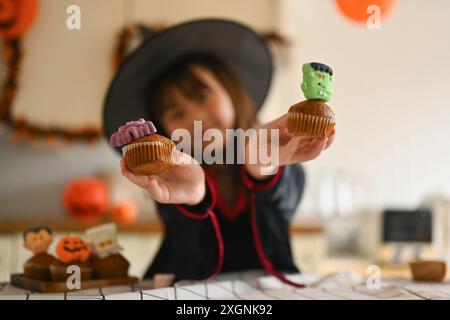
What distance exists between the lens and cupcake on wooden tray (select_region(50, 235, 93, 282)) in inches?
28.7

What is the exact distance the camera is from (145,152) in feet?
1.91

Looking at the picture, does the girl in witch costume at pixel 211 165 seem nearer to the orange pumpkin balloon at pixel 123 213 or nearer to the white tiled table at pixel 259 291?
the white tiled table at pixel 259 291

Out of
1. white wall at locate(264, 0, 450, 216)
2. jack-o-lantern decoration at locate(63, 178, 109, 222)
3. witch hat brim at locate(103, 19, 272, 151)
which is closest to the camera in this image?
witch hat brim at locate(103, 19, 272, 151)

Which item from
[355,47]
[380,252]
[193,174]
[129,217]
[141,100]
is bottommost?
[380,252]

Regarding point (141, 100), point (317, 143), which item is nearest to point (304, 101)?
point (317, 143)

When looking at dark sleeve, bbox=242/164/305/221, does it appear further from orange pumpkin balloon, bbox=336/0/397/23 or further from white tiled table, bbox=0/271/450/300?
orange pumpkin balloon, bbox=336/0/397/23

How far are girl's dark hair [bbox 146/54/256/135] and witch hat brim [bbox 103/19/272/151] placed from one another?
11 millimetres

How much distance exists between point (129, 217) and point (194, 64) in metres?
1.33

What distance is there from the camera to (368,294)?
670 millimetres

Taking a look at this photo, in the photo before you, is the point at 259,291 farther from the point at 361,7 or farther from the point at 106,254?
the point at 361,7

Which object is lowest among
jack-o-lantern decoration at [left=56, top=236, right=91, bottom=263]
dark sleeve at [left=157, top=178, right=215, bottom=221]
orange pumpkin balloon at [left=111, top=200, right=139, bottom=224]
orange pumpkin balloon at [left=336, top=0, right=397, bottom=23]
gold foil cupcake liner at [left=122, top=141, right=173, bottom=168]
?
orange pumpkin balloon at [left=111, top=200, right=139, bottom=224]

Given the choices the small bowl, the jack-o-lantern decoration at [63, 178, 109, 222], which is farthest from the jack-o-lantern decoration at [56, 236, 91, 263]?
the jack-o-lantern decoration at [63, 178, 109, 222]

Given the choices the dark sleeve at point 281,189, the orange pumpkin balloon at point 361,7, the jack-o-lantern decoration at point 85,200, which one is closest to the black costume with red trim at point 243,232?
the dark sleeve at point 281,189
